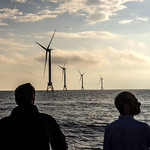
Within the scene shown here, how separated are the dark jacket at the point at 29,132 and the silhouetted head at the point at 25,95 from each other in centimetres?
9

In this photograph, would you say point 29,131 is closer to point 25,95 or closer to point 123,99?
point 25,95

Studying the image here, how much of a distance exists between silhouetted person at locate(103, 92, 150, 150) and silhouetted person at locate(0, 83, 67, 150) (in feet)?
2.32

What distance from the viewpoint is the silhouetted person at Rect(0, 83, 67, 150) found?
341 centimetres

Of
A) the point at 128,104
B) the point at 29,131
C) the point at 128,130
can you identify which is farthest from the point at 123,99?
the point at 29,131

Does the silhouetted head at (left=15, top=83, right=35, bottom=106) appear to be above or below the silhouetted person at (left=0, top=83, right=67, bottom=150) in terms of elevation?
above

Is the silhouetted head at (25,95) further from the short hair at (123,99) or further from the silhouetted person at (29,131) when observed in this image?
the short hair at (123,99)

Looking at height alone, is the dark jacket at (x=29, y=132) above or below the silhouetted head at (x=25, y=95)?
below

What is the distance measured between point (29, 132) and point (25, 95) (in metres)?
0.50

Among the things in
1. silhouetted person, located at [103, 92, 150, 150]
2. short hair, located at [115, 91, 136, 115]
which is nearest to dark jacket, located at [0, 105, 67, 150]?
silhouetted person, located at [103, 92, 150, 150]

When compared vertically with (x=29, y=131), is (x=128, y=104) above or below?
above

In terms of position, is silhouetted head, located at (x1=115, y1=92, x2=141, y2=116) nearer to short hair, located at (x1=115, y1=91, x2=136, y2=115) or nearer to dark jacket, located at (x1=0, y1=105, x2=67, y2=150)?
short hair, located at (x1=115, y1=91, x2=136, y2=115)

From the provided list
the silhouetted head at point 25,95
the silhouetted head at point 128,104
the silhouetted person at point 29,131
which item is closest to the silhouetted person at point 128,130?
the silhouetted head at point 128,104

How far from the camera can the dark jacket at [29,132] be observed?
3410 millimetres

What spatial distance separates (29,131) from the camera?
3.42 meters
